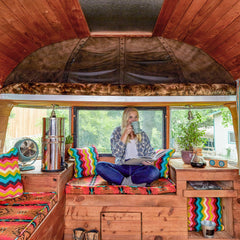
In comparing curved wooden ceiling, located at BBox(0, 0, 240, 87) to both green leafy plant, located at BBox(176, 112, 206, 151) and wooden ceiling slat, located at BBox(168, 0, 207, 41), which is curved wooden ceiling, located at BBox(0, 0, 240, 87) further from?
green leafy plant, located at BBox(176, 112, 206, 151)

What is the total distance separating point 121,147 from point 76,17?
5.23ft

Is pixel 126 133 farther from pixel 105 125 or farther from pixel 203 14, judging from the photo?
pixel 203 14

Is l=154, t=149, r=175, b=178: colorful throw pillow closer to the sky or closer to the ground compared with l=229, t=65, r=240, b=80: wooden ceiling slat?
closer to the ground

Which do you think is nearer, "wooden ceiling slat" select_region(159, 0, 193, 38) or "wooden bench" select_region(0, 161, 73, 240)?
"wooden bench" select_region(0, 161, 73, 240)

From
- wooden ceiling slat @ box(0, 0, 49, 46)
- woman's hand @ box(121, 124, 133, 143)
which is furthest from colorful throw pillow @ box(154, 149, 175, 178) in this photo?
wooden ceiling slat @ box(0, 0, 49, 46)

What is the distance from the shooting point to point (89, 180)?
2.54 meters

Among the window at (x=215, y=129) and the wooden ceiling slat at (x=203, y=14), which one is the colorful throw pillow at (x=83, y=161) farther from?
the wooden ceiling slat at (x=203, y=14)

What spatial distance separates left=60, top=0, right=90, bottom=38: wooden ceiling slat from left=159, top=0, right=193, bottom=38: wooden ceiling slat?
93 centimetres

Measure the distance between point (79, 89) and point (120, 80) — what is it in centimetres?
48

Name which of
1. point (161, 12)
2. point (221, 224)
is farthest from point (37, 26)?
point (221, 224)

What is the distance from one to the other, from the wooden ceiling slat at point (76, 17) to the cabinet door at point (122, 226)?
2175 millimetres

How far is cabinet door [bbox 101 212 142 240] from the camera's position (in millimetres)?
2215

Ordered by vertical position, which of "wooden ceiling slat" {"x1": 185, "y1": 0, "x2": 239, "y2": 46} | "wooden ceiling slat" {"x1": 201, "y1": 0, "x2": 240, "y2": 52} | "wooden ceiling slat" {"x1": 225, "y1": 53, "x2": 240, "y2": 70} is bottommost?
"wooden ceiling slat" {"x1": 225, "y1": 53, "x2": 240, "y2": 70}

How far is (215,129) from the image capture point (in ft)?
9.87
